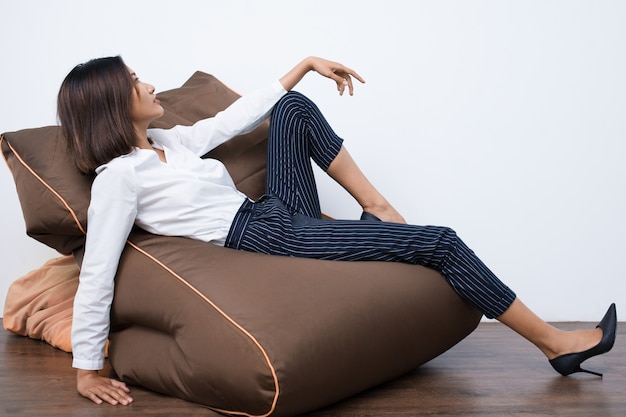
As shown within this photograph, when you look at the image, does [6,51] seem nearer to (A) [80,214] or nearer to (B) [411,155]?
(A) [80,214]

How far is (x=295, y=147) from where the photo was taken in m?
2.22

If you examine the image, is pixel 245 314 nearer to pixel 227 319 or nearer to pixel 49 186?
pixel 227 319

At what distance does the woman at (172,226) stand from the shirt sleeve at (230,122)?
0.15 m

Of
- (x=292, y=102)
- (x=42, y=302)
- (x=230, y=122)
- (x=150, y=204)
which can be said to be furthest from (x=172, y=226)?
(x=42, y=302)

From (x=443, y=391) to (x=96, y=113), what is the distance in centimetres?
115

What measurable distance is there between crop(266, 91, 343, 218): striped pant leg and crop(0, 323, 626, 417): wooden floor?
61cm

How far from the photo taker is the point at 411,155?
2.90m

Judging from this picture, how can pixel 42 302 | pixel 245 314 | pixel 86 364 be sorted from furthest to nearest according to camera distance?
pixel 42 302
pixel 86 364
pixel 245 314

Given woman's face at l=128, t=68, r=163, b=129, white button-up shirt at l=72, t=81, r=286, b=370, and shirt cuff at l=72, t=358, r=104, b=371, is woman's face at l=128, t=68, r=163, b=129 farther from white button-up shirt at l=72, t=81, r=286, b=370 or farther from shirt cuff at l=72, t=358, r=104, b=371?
shirt cuff at l=72, t=358, r=104, b=371

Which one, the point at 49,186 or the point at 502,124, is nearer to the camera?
the point at 49,186

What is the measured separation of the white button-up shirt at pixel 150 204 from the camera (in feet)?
5.82

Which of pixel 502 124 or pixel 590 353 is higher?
pixel 502 124

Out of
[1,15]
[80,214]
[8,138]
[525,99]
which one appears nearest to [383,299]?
[80,214]

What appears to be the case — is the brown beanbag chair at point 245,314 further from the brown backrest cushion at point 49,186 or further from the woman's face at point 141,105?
the woman's face at point 141,105
